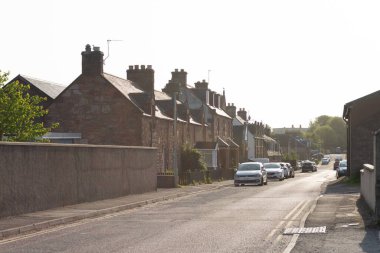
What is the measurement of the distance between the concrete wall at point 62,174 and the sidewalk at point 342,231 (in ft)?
29.1

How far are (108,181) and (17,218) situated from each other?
982 cm

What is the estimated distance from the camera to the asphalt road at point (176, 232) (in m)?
13.4

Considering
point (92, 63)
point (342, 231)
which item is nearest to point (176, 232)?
point (342, 231)

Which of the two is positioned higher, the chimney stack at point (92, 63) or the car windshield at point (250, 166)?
the chimney stack at point (92, 63)

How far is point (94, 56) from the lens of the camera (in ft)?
157

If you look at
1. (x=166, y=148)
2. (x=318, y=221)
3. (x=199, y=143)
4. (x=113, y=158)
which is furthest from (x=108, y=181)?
(x=199, y=143)

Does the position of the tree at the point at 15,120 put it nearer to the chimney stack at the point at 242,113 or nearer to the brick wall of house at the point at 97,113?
the brick wall of house at the point at 97,113

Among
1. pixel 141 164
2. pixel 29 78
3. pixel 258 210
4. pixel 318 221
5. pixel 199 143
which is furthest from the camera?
pixel 199 143

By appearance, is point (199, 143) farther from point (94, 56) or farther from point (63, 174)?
point (63, 174)

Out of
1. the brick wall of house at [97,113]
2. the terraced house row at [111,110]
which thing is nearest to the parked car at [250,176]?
the terraced house row at [111,110]

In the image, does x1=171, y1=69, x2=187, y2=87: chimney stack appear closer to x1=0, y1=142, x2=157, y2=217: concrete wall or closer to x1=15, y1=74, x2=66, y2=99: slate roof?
x1=15, y1=74, x2=66, y2=99: slate roof

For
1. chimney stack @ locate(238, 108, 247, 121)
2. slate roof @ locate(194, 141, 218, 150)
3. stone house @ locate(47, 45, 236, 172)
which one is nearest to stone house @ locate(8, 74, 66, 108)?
stone house @ locate(47, 45, 236, 172)

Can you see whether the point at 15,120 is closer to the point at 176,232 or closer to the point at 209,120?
the point at 176,232

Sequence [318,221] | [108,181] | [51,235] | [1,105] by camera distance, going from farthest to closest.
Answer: [1,105] → [108,181] → [318,221] → [51,235]
